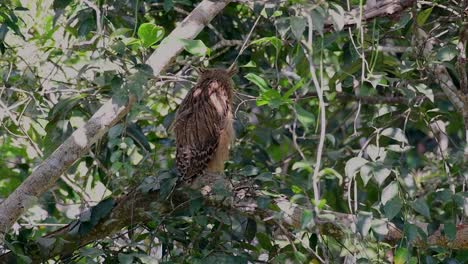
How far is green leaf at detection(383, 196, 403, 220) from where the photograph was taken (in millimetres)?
4051

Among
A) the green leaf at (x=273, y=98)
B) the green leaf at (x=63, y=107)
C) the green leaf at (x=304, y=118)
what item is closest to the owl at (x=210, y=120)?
the green leaf at (x=63, y=107)

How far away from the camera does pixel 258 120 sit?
6945 millimetres

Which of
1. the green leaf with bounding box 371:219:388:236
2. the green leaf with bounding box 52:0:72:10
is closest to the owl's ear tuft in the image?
the green leaf with bounding box 52:0:72:10

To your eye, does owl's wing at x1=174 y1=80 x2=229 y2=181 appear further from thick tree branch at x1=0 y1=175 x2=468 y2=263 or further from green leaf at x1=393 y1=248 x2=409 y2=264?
green leaf at x1=393 y1=248 x2=409 y2=264

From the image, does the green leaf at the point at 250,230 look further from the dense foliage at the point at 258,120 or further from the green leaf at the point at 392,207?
the green leaf at the point at 392,207

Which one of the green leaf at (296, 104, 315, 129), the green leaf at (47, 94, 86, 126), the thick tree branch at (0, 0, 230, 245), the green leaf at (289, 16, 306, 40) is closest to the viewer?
the green leaf at (289, 16, 306, 40)

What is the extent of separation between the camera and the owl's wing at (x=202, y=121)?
5988 mm

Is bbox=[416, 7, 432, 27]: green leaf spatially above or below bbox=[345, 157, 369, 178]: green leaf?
below

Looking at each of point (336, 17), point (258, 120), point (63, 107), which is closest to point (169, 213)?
point (63, 107)

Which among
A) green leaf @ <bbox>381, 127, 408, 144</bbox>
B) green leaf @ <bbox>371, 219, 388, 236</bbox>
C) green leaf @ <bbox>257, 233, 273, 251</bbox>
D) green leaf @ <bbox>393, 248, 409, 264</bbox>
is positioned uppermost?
green leaf @ <bbox>381, 127, 408, 144</bbox>

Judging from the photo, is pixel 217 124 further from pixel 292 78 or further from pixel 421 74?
pixel 421 74

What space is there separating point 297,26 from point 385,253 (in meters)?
1.48

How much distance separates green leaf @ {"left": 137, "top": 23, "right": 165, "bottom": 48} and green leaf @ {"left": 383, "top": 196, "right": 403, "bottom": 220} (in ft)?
4.23

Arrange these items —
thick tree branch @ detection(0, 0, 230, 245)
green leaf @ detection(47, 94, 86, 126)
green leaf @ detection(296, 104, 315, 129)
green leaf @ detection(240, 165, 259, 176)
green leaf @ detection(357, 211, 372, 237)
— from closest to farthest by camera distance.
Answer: green leaf @ detection(296, 104, 315, 129) < green leaf @ detection(357, 211, 372, 237) < thick tree branch @ detection(0, 0, 230, 245) < green leaf @ detection(240, 165, 259, 176) < green leaf @ detection(47, 94, 86, 126)
